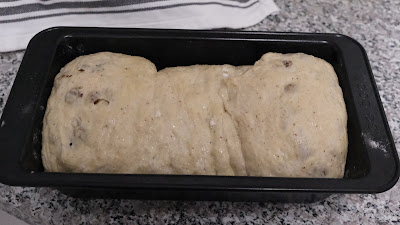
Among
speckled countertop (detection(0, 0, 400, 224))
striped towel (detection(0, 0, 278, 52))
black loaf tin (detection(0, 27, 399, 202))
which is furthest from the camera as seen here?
striped towel (detection(0, 0, 278, 52))

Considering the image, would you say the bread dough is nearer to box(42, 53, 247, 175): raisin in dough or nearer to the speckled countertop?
box(42, 53, 247, 175): raisin in dough

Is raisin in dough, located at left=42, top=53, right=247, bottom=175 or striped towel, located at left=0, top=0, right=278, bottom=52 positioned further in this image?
striped towel, located at left=0, top=0, right=278, bottom=52

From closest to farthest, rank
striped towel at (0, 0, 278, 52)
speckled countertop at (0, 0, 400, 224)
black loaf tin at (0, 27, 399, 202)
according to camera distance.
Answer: black loaf tin at (0, 27, 399, 202), speckled countertop at (0, 0, 400, 224), striped towel at (0, 0, 278, 52)

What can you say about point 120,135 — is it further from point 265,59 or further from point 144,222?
point 265,59

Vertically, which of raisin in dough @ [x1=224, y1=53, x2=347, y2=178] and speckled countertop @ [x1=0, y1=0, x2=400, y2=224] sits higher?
raisin in dough @ [x1=224, y1=53, x2=347, y2=178]

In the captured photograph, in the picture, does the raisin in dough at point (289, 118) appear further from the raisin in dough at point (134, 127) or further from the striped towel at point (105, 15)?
the striped towel at point (105, 15)

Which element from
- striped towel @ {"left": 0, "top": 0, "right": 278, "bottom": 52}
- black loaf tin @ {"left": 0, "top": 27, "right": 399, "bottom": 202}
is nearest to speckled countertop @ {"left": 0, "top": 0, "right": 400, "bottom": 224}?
black loaf tin @ {"left": 0, "top": 27, "right": 399, "bottom": 202}

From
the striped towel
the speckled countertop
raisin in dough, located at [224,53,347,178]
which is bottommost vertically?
the speckled countertop

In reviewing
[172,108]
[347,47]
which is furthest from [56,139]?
[347,47]

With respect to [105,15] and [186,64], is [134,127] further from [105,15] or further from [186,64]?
[105,15]
